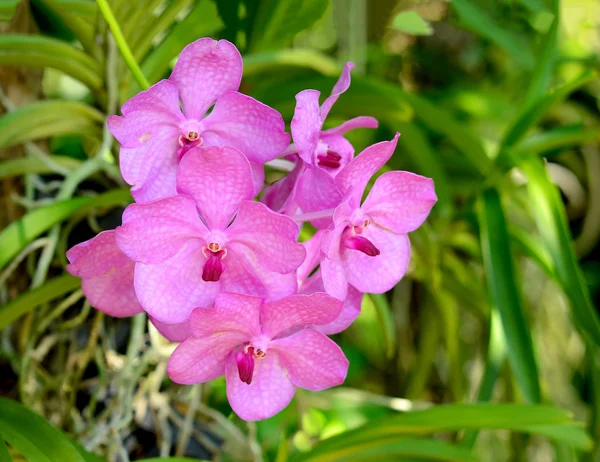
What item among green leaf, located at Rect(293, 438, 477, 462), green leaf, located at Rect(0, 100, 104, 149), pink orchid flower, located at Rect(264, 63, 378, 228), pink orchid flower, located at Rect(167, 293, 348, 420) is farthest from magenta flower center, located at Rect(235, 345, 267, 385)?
green leaf, located at Rect(0, 100, 104, 149)

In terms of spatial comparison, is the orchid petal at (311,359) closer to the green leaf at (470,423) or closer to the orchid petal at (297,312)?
the orchid petal at (297,312)

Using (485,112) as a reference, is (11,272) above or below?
below

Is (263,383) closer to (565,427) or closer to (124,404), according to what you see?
(124,404)

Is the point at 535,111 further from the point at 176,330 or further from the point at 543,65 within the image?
the point at 176,330

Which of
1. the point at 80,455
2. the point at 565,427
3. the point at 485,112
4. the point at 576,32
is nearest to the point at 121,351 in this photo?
the point at 80,455

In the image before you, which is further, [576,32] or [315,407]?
[576,32]

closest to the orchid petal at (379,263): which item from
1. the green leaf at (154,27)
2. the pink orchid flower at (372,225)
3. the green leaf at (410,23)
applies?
the pink orchid flower at (372,225)
